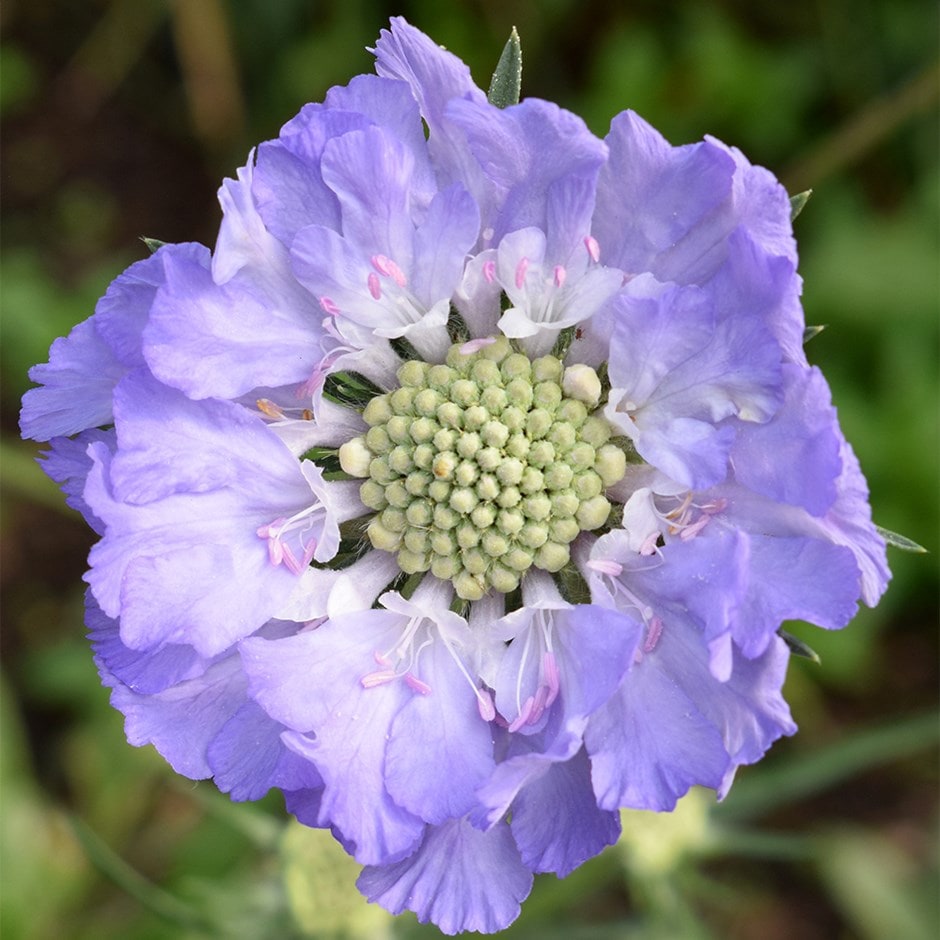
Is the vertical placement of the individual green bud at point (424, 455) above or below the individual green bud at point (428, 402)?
below

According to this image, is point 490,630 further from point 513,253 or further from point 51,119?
point 51,119

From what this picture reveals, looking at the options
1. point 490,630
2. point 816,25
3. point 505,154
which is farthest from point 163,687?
point 816,25

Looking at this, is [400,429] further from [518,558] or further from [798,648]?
[798,648]

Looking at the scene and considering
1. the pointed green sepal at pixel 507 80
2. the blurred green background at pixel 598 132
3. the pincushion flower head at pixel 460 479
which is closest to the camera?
the pincushion flower head at pixel 460 479

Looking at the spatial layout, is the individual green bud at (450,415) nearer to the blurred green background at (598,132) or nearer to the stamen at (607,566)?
the stamen at (607,566)

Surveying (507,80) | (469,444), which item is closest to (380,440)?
(469,444)

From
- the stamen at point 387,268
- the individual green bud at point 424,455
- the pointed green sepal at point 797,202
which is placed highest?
the pointed green sepal at point 797,202

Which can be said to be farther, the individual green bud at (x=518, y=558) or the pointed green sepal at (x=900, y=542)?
the individual green bud at (x=518, y=558)

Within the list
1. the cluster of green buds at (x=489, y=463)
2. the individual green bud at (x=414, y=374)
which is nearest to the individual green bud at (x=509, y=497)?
the cluster of green buds at (x=489, y=463)
